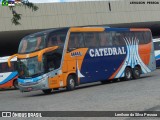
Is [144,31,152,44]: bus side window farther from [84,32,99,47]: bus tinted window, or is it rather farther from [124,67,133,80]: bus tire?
[84,32,99,47]: bus tinted window

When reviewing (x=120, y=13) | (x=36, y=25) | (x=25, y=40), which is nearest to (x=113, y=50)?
(x=25, y=40)

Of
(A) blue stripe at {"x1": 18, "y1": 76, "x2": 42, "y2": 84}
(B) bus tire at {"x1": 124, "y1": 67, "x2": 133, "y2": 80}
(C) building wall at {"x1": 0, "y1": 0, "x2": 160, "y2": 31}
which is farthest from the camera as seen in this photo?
(C) building wall at {"x1": 0, "y1": 0, "x2": 160, "y2": 31}

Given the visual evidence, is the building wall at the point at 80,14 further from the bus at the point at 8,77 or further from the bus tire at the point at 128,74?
the bus tire at the point at 128,74

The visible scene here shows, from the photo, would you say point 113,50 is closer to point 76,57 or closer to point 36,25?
point 76,57

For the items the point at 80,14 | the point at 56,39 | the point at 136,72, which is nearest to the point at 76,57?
the point at 56,39

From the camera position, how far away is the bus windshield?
2348cm

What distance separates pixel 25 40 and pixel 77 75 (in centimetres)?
350

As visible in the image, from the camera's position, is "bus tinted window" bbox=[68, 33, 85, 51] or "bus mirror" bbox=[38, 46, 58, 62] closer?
"bus mirror" bbox=[38, 46, 58, 62]

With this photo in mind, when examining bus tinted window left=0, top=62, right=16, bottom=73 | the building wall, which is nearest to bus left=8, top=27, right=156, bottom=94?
bus tinted window left=0, top=62, right=16, bottom=73

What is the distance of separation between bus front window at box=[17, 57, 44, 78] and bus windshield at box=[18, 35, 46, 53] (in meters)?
0.56

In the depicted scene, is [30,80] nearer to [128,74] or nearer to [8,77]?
[128,74]

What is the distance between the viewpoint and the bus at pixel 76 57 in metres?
23.4

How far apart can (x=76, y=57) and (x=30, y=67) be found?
277cm

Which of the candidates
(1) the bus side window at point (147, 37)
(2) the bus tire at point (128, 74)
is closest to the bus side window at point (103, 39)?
(2) the bus tire at point (128, 74)
